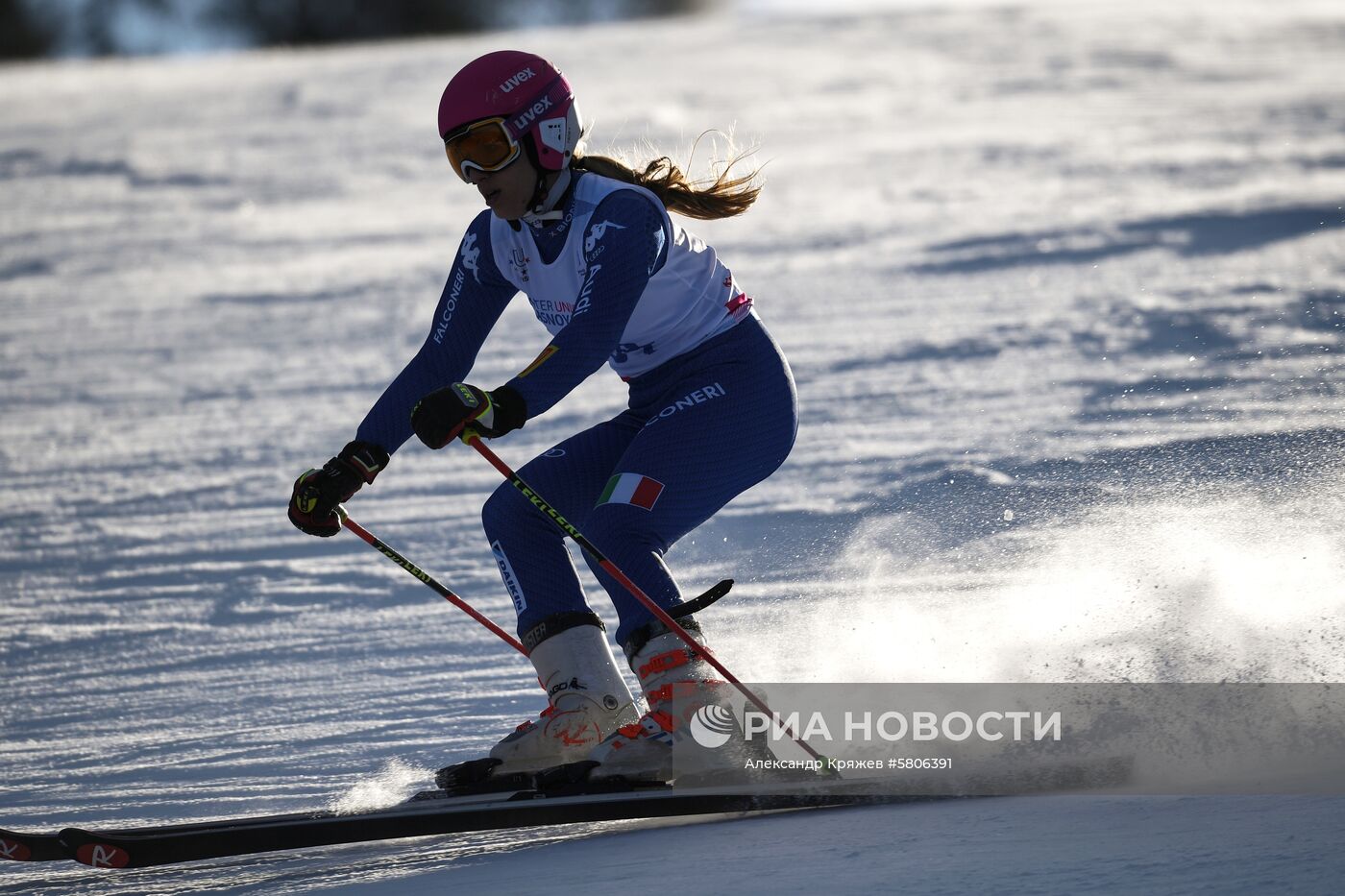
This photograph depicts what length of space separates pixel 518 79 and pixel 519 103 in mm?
64

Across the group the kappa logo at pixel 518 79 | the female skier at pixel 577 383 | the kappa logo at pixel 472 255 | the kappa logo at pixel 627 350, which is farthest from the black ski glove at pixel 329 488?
the kappa logo at pixel 518 79

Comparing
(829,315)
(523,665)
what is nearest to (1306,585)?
(523,665)

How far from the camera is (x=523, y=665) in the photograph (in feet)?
15.1

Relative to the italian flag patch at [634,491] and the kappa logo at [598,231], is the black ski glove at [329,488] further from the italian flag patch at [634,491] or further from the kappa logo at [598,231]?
the kappa logo at [598,231]

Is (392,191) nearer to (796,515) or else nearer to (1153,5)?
(796,515)

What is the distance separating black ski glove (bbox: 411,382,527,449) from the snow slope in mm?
830

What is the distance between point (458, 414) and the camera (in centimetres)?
320

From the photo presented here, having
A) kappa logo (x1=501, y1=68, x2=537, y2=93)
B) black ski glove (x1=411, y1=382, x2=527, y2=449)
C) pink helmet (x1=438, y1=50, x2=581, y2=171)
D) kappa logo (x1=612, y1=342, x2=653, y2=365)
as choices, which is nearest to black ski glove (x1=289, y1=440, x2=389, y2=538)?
black ski glove (x1=411, y1=382, x2=527, y2=449)

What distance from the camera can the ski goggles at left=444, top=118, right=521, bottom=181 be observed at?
11.2ft

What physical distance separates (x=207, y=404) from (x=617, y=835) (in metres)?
6.25

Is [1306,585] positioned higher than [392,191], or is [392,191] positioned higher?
[392,191]

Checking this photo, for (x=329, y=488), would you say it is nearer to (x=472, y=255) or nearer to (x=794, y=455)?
(x=472, y=255)

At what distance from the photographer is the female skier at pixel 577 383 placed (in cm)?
338

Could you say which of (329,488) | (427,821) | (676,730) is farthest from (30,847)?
(676,730)
